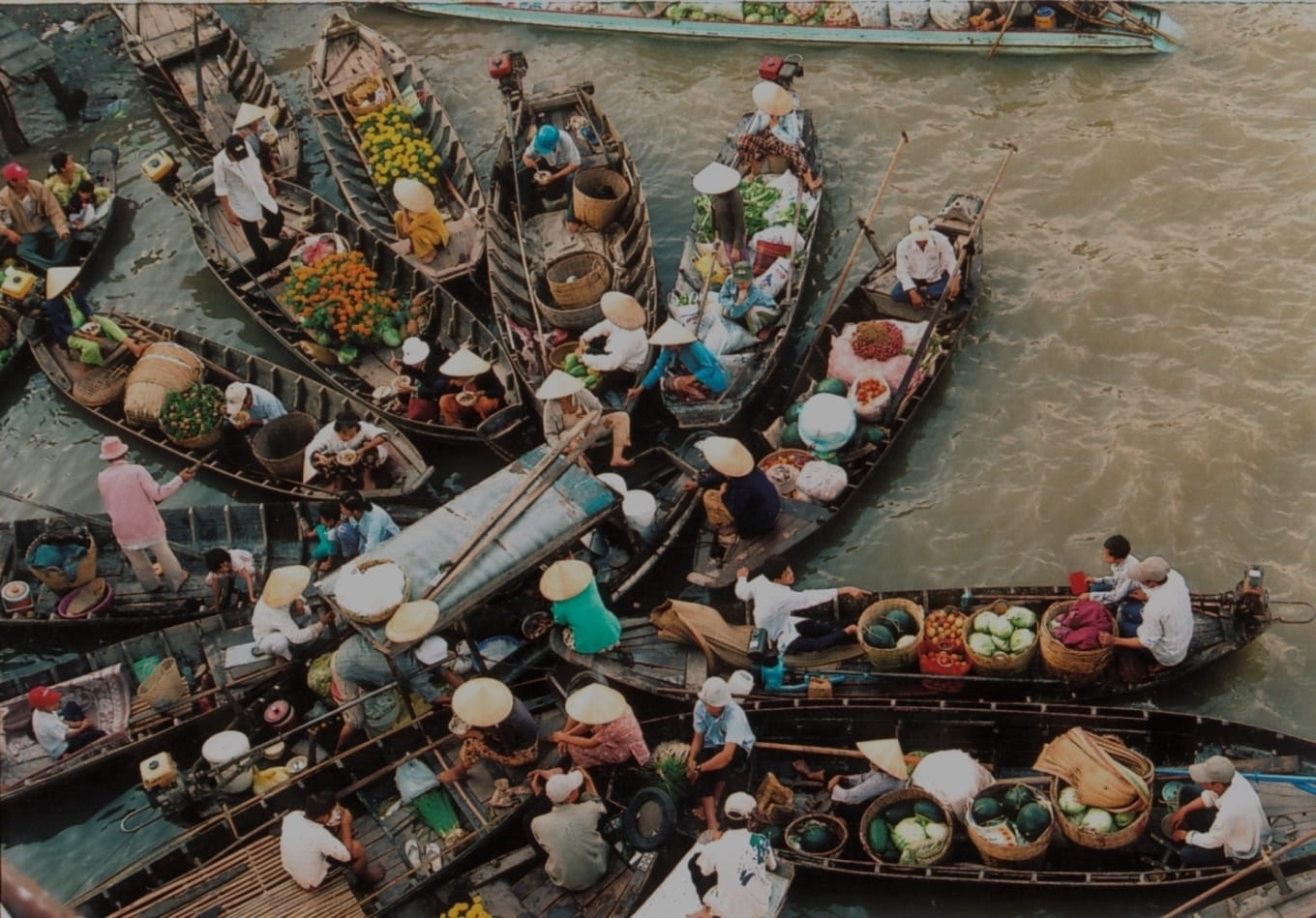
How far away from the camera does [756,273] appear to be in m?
14.9

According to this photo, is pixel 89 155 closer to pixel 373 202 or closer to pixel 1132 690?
pixel 373 202

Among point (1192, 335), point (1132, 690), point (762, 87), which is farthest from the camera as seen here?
point (762, 87)

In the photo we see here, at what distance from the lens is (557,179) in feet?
53.8

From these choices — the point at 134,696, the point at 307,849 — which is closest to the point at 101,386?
the point at 134,696

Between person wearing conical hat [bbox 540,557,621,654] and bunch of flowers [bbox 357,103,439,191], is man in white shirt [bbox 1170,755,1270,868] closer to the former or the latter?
person wearing conical hat [bbox 540,557,621,654]

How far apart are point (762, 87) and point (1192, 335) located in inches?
262

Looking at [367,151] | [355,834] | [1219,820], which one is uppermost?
[367,151]

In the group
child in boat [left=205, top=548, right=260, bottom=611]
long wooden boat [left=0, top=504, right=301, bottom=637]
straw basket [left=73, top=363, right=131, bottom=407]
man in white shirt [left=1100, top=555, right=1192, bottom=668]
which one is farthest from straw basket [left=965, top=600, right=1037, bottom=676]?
straw basket [left=73, top=363, right=131, bottom=407]

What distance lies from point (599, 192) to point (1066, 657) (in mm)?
8995

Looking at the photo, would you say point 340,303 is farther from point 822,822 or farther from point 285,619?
point 822,822

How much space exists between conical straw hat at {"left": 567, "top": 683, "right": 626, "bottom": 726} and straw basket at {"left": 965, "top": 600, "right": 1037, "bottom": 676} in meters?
3.45

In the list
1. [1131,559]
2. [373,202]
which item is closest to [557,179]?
[373,202]

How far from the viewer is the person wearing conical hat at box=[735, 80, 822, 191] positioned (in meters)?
15.8

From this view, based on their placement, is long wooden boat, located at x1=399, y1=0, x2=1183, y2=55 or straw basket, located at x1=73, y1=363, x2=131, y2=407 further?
long wooden boat, located at x1=399, y1=0, x2=1183, y2=55
